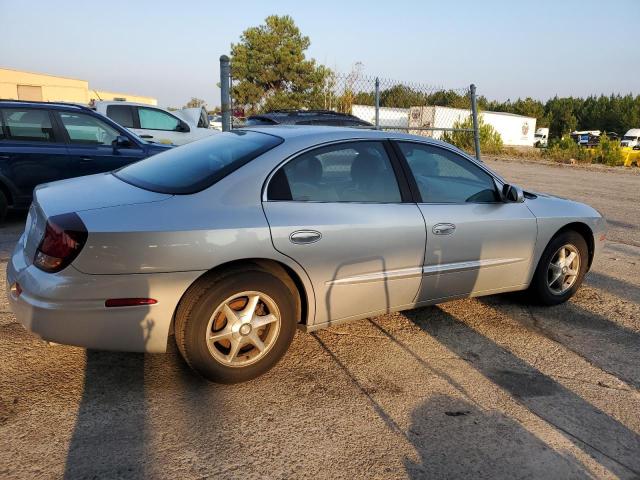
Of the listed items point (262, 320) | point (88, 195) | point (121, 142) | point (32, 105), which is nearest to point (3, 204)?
point (32, 105)

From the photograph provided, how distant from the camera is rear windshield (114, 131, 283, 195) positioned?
305 cm

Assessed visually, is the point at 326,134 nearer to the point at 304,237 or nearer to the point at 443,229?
the point at 304,237

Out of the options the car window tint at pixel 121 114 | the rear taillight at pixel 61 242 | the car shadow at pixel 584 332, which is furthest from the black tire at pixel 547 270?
the car window tint at pixel 121 114

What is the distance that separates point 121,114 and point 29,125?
432cm

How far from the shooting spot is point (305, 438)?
255cm

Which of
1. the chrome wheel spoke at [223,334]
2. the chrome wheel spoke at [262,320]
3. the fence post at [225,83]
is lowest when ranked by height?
the chrome wheel spoke at [223,334]

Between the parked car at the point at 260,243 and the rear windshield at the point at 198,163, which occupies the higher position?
the rear windshield at the point at 198,163

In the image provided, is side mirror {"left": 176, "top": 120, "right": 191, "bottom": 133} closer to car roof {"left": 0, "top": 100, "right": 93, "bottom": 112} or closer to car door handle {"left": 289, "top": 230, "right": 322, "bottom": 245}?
car roof {"left": 0, "top": 100, "right": 93, "bottom": 112}

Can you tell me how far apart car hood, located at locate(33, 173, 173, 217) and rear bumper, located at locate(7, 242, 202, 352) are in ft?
1.25

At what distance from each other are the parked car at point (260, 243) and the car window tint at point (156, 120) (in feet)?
26.0

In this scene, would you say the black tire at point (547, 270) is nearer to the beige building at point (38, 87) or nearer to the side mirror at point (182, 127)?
the side mirror at point (182, 127)

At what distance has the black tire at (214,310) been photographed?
2.77 m

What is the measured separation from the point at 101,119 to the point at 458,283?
17.8 ft

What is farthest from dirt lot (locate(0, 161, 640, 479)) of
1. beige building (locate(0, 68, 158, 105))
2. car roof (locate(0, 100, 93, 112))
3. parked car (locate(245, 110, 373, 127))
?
beige building (locate(0, 68, 158, 105))
